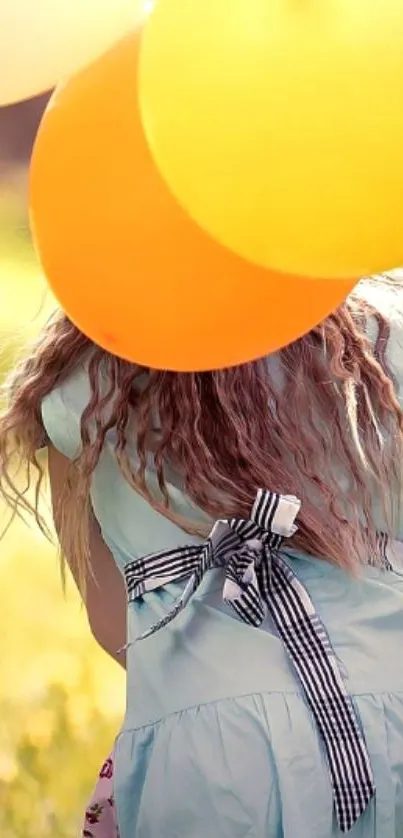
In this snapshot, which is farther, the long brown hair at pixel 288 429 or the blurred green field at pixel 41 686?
the blurred green field at pixel 41 686

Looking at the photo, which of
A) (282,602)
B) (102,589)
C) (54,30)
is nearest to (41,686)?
(102,589)

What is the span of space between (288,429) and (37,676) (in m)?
0.76

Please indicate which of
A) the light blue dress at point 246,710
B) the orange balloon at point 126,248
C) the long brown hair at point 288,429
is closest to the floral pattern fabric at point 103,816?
the light blue dress at point 246,710

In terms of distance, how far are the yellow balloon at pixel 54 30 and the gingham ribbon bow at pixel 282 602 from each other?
1.09 feet

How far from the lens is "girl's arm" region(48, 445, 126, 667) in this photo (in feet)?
3.06

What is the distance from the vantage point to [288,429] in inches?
31.2

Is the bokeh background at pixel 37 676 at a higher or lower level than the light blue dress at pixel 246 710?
lower

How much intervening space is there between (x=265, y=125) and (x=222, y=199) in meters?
0.04

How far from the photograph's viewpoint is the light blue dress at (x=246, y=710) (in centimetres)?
72

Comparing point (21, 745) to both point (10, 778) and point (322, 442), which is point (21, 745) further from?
point (322, 442)

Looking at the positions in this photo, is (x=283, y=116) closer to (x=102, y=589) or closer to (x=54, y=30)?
(x=54, y=30)

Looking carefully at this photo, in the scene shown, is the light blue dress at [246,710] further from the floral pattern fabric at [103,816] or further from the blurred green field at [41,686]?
the blurred green field at [41,686]

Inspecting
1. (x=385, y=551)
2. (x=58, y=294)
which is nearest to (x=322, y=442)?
(x=385, y=551)

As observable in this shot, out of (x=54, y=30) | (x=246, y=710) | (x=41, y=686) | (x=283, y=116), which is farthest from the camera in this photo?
(x=41, y=686)
